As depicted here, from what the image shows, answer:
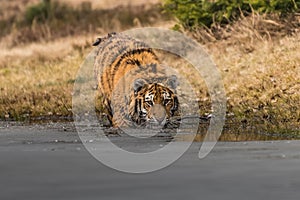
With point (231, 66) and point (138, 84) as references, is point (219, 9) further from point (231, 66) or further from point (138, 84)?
point (138, 84)

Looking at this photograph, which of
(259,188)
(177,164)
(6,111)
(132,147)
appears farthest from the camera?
(6,111)

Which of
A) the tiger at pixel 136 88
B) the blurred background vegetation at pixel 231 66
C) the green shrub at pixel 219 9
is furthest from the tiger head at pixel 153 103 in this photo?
the green shrub at pixel 219 9

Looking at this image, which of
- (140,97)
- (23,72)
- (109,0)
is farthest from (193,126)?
(109,0)

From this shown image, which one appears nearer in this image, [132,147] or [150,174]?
[150,174]

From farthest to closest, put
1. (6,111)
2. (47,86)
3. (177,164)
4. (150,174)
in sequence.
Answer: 1. (47,86)
2. (6,111)
3. (177,164)
4. (150,174)

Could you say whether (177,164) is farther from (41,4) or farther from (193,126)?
(41,4)

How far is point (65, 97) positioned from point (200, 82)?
110 inches

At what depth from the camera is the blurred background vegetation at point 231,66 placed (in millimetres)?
15031

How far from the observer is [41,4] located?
45.7 meters

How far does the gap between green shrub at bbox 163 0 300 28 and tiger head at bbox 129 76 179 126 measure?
26.2 feet

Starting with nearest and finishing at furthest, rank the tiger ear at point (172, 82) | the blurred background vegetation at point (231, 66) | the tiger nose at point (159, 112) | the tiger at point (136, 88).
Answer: the tiger nose at point (159, 112) < the tiger at point (136, 88) < the tiger ear at point (172, 82) < the blurred background vegetation at point (231, 66)

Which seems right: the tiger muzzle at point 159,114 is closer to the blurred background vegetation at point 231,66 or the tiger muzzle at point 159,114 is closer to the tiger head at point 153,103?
the tiger head at point 153,103

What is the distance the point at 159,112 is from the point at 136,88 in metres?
0.63

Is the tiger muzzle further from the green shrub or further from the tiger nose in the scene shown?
the green shrub
